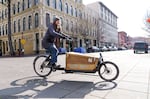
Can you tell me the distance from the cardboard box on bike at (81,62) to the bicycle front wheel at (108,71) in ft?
0.95

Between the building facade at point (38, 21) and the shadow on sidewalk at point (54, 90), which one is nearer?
the shadow on sidewalk at point (54, 90)

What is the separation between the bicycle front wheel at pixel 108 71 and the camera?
5012mm

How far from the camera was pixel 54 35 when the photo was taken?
5297mm

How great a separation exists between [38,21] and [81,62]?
29003mm

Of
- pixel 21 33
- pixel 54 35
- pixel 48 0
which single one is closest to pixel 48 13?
pixel 48 0

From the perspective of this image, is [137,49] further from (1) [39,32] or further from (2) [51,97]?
(2) [51,97]

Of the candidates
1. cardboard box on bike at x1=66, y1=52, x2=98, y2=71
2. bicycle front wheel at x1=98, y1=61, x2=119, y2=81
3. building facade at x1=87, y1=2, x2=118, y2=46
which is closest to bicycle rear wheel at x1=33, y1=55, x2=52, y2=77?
cardboard box on bike at x1=66, y1=52, x2=98, y2=71

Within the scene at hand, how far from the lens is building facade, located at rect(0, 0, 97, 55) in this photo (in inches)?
1275

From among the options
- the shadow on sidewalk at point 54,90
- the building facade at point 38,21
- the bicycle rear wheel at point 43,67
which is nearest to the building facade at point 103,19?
the building facade at point 38,21

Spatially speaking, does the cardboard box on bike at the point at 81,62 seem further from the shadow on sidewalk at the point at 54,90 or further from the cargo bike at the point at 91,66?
the shadow on sidewalk at the point at 54,90

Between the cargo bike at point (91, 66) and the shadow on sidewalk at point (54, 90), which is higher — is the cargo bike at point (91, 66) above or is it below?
above

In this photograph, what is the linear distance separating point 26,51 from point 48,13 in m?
9.80

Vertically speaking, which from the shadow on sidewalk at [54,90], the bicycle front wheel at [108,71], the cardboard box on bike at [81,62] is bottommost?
the shadow on sidewalk at [54,90]

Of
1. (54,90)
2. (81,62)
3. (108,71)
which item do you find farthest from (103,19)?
(54,90)
